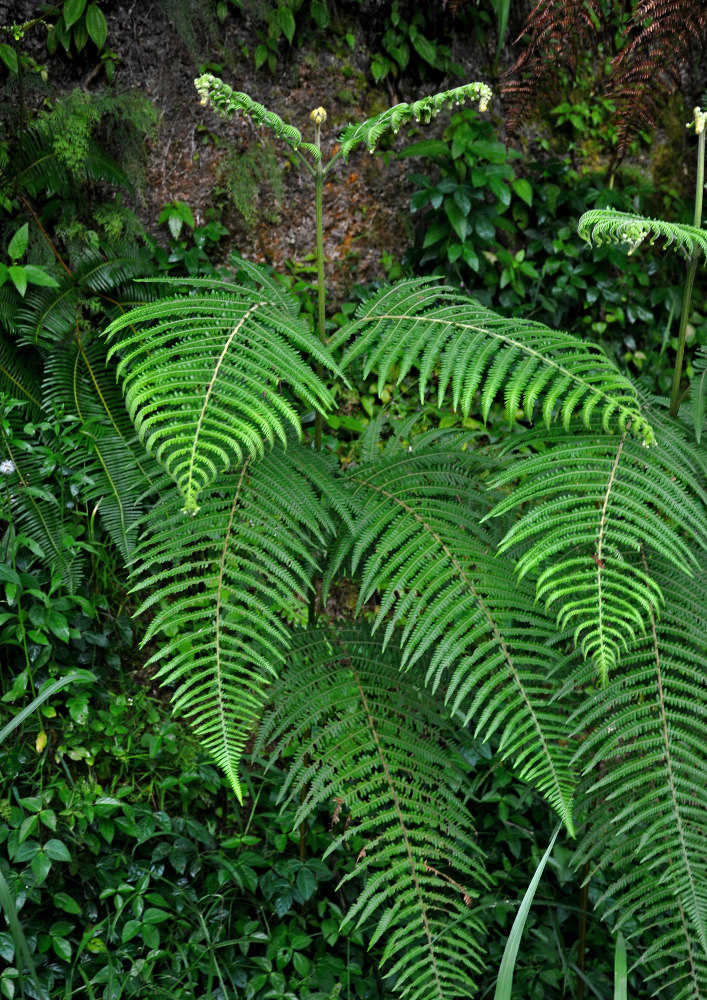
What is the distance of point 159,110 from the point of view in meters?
2.62

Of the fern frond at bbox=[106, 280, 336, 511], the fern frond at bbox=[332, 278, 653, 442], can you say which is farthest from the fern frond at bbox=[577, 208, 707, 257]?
the fern frond at bbox=[106, 280, 336, 511]

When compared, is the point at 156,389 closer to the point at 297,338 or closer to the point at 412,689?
the point at 297,338

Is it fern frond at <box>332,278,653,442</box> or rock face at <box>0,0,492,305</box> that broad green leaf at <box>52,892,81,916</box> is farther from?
rock face at <box>0,0,492,305</box>

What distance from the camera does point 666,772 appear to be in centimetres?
138

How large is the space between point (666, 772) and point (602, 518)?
47cm

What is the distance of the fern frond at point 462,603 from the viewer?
4.44ft

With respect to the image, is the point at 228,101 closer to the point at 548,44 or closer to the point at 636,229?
the point at 636,229

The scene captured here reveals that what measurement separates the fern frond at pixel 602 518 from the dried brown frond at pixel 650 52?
1332 mm

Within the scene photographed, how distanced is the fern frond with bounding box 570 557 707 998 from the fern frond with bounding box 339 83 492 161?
0.89 metres

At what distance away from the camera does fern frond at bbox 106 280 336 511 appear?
3.83ft

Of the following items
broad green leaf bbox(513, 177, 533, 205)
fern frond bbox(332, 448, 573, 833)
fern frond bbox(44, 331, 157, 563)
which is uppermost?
broad green leaf bbox(513, 177, 533, 205)

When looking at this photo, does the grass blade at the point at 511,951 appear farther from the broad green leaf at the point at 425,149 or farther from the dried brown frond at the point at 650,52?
the broad green leaf at the point at 425,149

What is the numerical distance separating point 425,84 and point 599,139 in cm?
79

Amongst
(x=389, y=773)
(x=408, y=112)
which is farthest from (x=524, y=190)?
(x=389, y=773)
